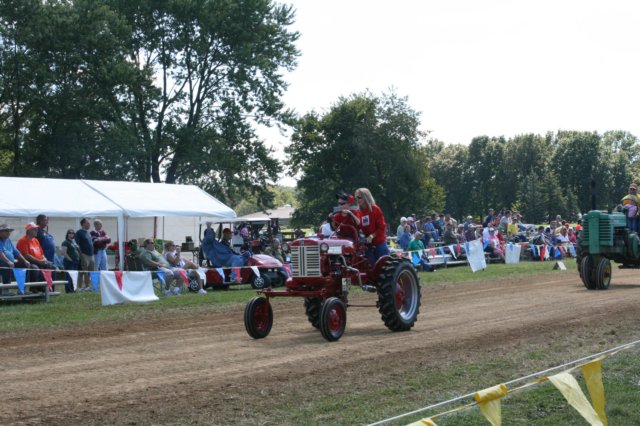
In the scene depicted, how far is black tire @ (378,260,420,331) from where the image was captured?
11305 millimetres

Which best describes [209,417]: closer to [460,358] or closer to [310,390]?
[310,390]

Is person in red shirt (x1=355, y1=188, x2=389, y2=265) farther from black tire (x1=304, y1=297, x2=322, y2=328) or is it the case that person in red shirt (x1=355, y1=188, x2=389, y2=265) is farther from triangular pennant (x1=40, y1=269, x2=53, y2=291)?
triangular pennant (x1=40, y1=269, x2=53, y2=291)

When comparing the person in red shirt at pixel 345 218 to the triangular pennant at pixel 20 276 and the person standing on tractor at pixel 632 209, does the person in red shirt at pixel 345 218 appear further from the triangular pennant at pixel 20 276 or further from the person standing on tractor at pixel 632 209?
the person standing on tractor at pixel 632 209

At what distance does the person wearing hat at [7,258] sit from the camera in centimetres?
1702

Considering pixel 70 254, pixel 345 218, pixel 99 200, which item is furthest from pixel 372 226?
pixel 99 200

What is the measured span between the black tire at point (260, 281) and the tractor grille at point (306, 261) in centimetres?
1033

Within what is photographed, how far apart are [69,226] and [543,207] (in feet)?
212

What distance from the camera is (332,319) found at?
1071 centimetres

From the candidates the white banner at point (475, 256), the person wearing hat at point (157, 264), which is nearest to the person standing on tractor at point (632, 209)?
the white banner at point (475, 256)

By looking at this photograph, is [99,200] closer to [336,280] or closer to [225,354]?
[336,280]

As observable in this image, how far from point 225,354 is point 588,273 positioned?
10541 millimetres

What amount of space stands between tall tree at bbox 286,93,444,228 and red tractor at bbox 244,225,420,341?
49.9m

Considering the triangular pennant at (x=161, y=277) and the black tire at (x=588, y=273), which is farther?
the triangular pennant at (x=161, y=277)

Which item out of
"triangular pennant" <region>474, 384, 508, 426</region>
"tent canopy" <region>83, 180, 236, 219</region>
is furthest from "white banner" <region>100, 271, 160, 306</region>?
"triangular pennant" <region>474, 384, 508, 426</region>
